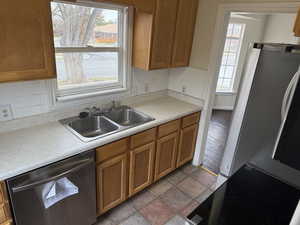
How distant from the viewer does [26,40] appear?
1419mm

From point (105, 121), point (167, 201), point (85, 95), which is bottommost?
point (167, 201)

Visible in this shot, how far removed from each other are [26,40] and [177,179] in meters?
2.25

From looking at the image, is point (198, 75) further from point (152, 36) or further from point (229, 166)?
point (229, 166)

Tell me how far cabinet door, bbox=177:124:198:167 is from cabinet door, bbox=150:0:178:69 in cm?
87

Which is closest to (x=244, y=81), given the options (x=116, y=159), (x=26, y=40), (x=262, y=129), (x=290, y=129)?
(x=262, y=129)

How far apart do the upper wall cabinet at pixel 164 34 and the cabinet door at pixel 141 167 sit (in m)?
0.90

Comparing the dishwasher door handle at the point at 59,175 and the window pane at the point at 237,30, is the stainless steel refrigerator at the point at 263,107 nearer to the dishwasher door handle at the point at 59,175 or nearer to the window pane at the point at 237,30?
the dishwasher door handle at the point at 59,175

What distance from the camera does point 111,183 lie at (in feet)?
6.55

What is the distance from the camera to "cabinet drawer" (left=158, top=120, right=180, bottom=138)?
2.29m

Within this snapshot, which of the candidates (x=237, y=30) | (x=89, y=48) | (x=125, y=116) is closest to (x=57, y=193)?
(x=125, y=116)

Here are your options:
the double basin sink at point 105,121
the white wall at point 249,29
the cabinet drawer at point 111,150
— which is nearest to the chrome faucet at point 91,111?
the double basin sink at point 105,121

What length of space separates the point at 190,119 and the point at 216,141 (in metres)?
1.36

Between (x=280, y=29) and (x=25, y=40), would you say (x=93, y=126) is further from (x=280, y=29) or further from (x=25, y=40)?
(x=280, y=29)

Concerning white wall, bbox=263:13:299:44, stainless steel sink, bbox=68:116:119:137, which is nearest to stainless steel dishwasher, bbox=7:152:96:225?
stainless steel sink, bbox=68:116:119:137
